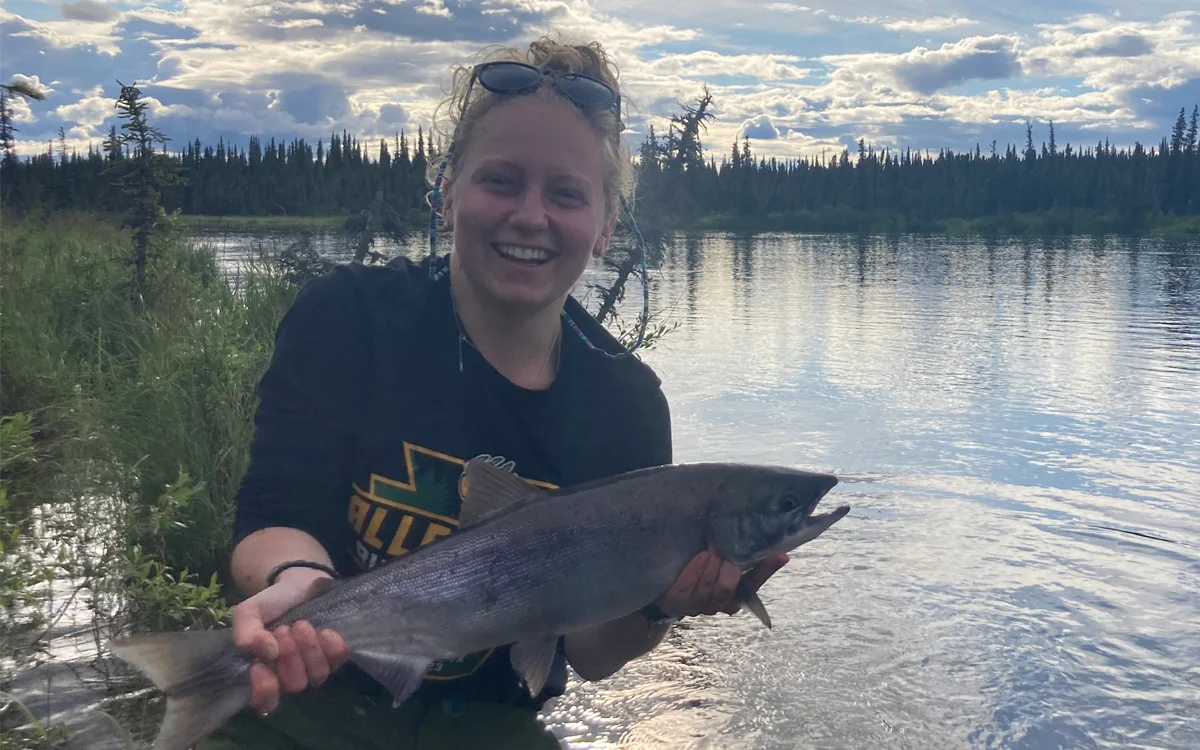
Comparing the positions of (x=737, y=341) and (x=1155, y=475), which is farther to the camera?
(x=737, y=341)

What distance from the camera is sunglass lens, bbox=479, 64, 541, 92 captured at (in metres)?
3.37

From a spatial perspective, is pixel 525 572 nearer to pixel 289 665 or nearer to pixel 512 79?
pixel 289 665

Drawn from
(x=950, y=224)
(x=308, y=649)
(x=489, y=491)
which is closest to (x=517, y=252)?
(x=489, y=491)

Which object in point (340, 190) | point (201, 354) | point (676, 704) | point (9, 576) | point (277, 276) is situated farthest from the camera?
point (340, 190)

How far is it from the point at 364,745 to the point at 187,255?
13.2m

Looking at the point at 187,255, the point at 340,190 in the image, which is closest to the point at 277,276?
the point at 187,255

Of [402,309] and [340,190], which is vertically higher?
[340,190]

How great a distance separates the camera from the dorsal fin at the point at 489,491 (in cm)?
290

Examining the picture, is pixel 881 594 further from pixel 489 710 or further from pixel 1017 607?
pixel 489 710

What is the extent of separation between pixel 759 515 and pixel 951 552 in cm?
623

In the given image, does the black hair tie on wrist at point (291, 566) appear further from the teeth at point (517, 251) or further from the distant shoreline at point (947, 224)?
the distant shoreline at point (947, 224)

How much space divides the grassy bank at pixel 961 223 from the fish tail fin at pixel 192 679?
271 feet

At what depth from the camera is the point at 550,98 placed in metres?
3.37

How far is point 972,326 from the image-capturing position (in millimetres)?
22328
